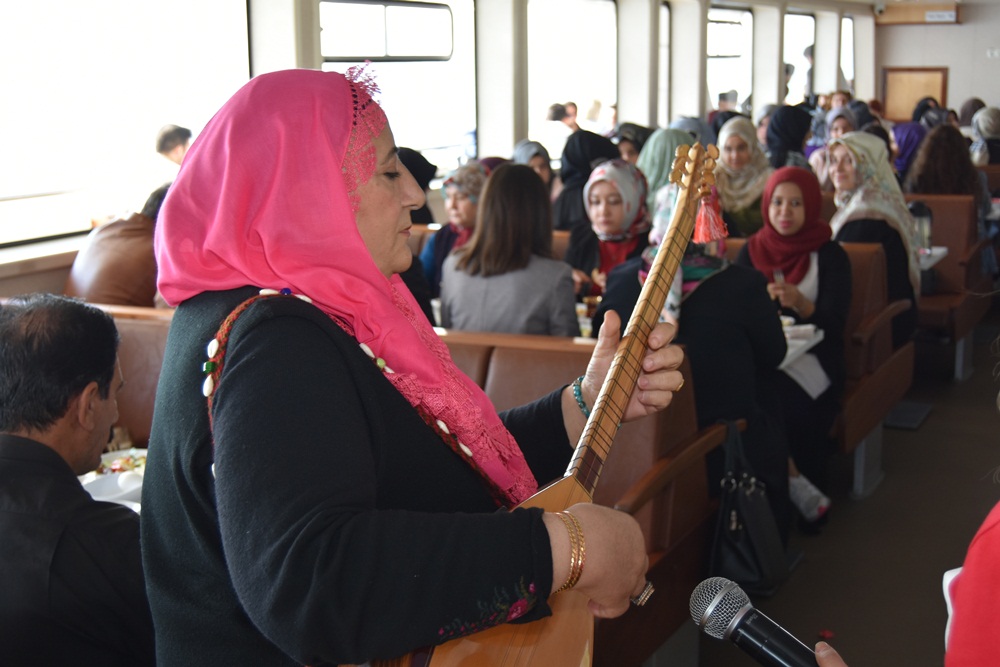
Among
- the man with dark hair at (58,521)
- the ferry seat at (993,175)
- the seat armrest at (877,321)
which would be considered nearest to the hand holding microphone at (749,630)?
the man with dark hair at (58,521)

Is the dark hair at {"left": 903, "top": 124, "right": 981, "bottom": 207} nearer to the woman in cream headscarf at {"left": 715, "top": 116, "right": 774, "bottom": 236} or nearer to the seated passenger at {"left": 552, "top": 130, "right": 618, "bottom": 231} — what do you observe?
the woman in cream headscarf at {"left": 715, "top": 116, "right": 774, "bottom": 236}

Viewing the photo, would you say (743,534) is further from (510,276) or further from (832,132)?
(832,132)

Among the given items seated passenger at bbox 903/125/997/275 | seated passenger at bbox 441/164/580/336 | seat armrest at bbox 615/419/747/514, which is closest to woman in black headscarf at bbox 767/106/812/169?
seated passenger at bbox 903/125/997/275

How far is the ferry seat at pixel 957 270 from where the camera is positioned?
19.0ft

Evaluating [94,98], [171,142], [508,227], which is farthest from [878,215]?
[94,98]

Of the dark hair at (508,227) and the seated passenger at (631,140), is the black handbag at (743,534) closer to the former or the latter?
the dark hair at (508,227)

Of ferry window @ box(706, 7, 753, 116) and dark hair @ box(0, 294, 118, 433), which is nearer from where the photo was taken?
dark hair @ box(0, 294, 118, 433)

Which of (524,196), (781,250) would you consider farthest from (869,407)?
(524,196)

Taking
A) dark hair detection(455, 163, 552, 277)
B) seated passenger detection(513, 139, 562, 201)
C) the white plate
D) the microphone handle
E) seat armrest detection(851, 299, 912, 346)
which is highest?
seated passenger detection(513, 139, 562, 201)

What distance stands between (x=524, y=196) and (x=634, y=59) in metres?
8.19

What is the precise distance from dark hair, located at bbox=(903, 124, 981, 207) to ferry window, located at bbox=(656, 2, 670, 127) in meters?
6.06

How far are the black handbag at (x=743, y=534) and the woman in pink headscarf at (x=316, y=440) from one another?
65.7 inches

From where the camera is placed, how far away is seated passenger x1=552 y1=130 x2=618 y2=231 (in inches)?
257

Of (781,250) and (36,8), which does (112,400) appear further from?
(36,8)
